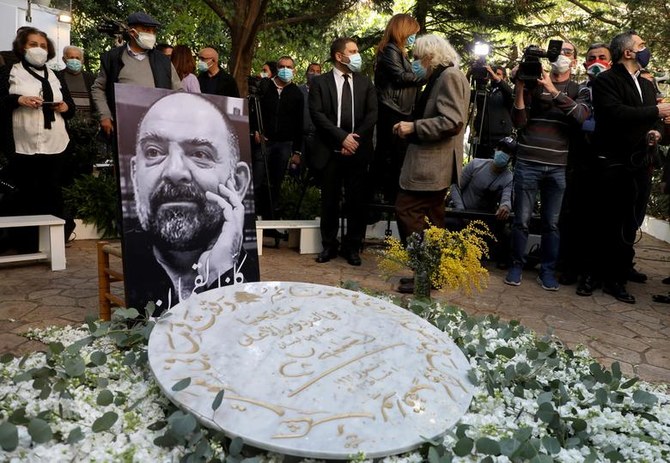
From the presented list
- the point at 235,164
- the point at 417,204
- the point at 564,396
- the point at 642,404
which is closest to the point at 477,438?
the point at 564,396

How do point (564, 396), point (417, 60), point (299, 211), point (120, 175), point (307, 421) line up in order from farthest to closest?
point (299, 211)
point (417, 60)
point (120, 175)
point (564, 396)
point (307, 421)

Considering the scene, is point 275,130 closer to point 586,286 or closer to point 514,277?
point 514,277

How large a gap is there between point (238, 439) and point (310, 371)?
17.2 inches

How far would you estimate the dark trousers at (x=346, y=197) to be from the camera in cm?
529

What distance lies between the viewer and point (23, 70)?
4832 millimetres

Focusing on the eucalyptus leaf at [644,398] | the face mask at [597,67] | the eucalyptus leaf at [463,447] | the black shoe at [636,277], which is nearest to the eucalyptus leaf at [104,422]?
the eucalyptus leaf at [463,447]

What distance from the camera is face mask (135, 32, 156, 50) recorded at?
166 inches

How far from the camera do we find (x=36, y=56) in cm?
482

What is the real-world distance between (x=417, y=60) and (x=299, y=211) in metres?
2.55

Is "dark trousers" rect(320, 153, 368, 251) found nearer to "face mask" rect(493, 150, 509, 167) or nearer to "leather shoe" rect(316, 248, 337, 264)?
"leather shoe" rect(316, 248, 337, 264)

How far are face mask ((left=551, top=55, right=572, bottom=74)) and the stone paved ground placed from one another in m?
1.89

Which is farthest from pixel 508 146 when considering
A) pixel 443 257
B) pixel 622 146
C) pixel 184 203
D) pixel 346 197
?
pixel 184 203

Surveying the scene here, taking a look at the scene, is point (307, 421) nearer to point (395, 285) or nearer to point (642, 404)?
point (642, 404)

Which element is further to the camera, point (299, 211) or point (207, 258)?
point (299, 211)
